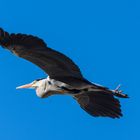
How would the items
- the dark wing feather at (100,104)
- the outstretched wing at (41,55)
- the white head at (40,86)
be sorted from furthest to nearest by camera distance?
the dark wing feather at (100,104), the white head at (40,86), the outstretched wing at (41,55)

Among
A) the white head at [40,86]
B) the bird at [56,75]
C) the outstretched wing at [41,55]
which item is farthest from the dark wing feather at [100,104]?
the outstretched wing at [41,55]

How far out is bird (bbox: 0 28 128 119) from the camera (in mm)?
22391

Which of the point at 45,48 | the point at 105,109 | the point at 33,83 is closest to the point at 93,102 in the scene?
the point at 105,109

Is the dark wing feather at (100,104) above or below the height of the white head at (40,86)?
above

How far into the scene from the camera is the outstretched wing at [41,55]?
2230 centimetres

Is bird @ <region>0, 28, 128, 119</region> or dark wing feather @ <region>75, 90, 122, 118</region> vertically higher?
dark wing feather @ <region>75, 90, 122, 118</region>

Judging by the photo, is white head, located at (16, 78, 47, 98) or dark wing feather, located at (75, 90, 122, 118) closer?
white head, located at (16, 78, 47, 98)

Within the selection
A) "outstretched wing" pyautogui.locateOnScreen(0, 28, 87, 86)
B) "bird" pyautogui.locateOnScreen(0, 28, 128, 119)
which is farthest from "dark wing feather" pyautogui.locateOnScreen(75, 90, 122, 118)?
"outstretched wing" pyautogui.locateOnScreen(0, 28, 87, 86)

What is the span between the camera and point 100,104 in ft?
85.9

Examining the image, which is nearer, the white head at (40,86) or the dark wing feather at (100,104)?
the white head at (40,86)

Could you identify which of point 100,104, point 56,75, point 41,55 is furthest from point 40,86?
point 100,104

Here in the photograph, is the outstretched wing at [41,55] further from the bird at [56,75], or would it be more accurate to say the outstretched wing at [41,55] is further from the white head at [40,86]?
the white head at [40,86]

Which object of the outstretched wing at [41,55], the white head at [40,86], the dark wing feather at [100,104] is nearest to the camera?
the outstretched wing at [41,55]

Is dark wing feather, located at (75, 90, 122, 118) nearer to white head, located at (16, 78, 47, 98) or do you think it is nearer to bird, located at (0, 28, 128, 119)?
bird, located at (0, 28, 128, 119)
